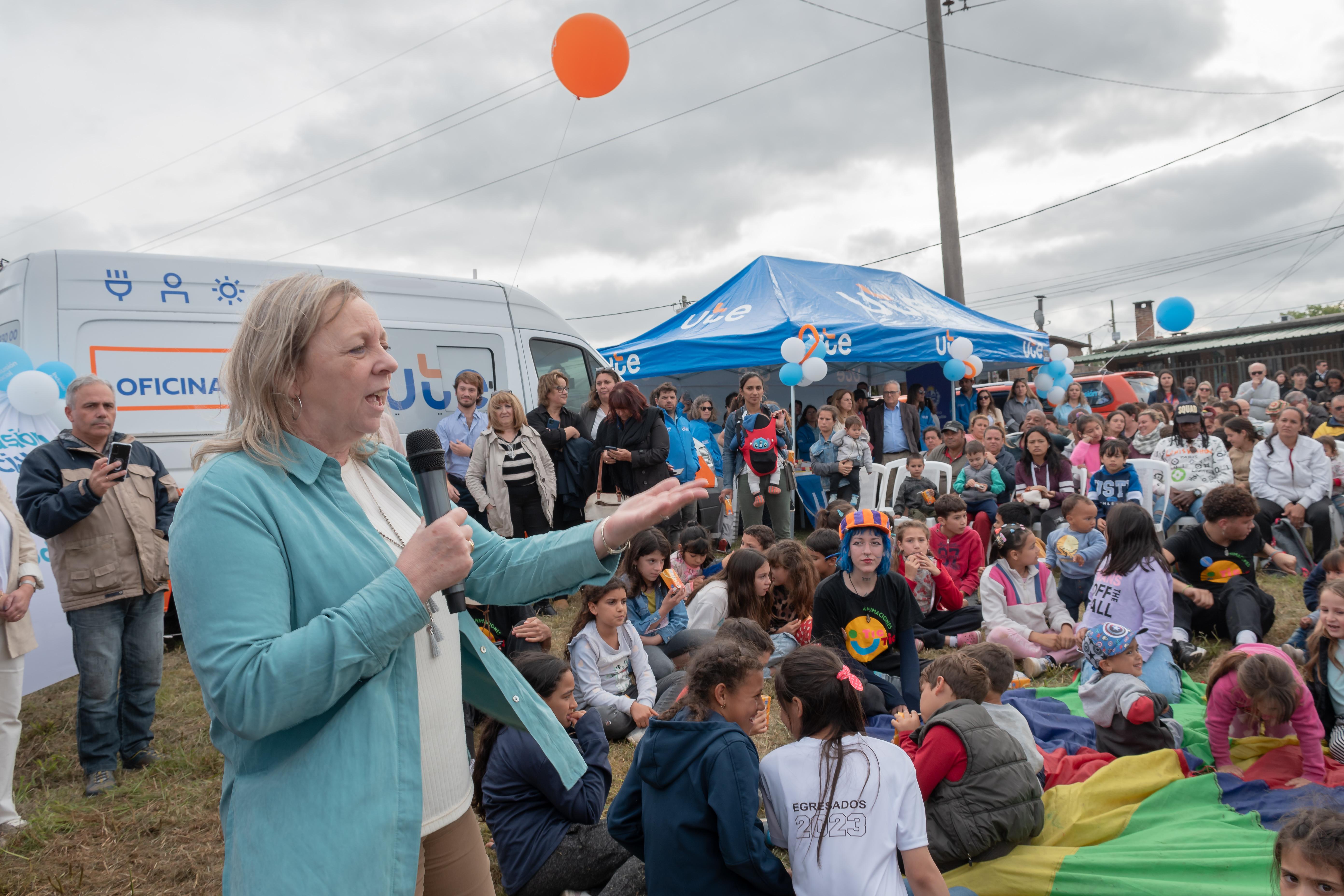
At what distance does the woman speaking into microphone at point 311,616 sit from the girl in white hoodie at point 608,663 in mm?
2969

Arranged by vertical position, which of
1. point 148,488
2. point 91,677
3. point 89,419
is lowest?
point 91,677

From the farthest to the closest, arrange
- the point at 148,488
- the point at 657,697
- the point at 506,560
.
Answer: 1. the point at 657,697
2. the point at 148,488
3. the point at 506,560

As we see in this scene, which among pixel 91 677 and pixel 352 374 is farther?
pixel 91 677

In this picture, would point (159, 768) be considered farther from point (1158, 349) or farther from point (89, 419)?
point (1158, 349)

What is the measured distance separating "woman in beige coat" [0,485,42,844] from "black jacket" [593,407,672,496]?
163 inches

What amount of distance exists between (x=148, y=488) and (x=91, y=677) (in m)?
1.00

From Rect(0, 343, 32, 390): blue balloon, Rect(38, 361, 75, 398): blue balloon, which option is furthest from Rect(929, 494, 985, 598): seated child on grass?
Rect(0, 343, 32, 390): blue balloon

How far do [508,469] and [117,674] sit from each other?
9.51ft

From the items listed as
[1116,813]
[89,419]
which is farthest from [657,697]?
[89,419]

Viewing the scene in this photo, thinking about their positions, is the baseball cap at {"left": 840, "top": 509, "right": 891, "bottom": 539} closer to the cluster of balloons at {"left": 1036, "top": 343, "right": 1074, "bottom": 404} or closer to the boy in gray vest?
the boy in gray vest

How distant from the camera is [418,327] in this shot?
22.6ft

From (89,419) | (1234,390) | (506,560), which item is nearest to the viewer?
(506,560)

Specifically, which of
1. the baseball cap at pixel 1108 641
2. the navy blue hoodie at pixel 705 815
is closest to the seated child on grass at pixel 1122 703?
the baseball cap at pixel 1108 641

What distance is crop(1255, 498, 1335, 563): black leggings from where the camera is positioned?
7.06 meters
